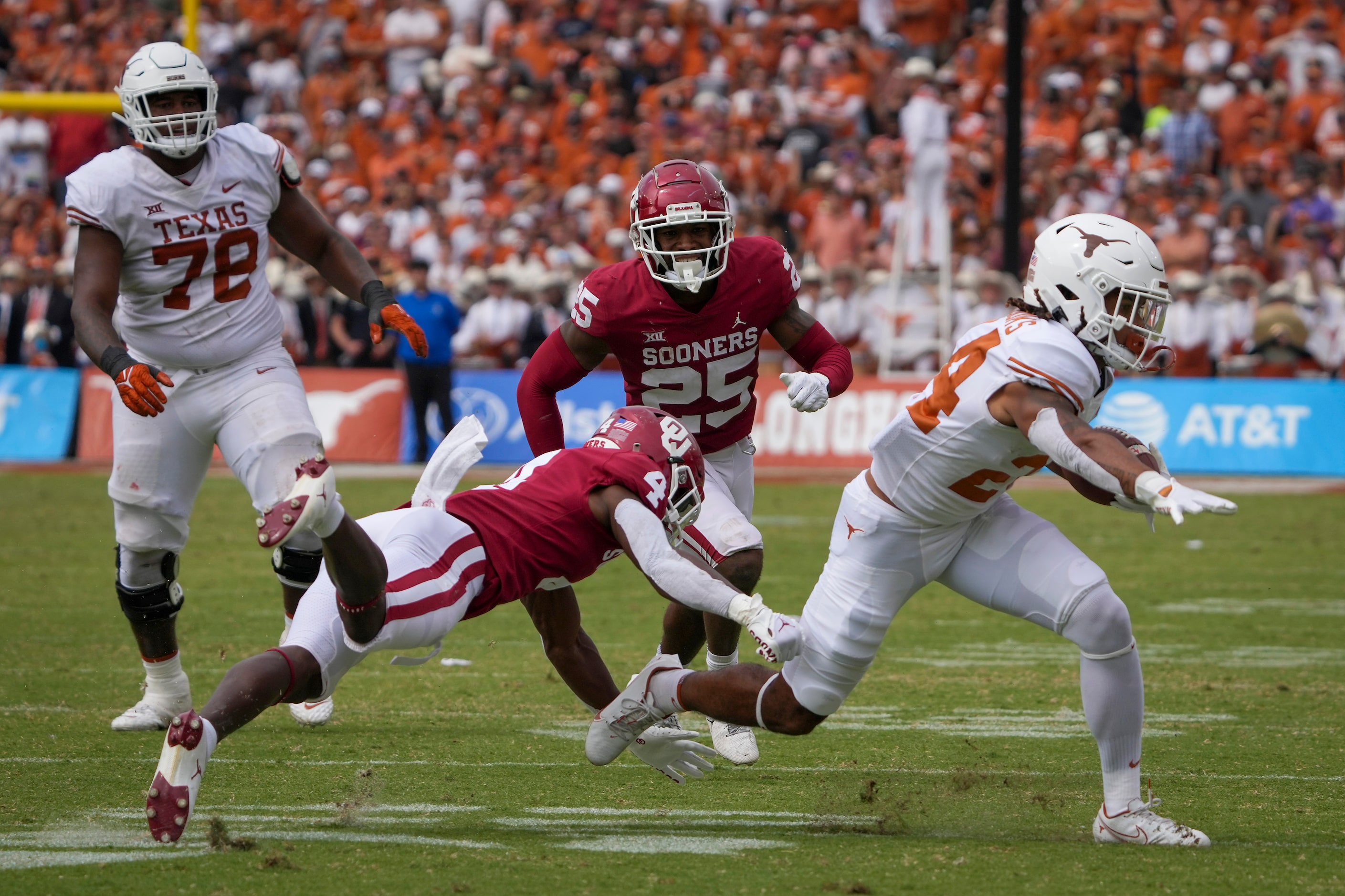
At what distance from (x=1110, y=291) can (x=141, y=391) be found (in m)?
2.59

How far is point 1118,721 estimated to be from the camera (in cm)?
396

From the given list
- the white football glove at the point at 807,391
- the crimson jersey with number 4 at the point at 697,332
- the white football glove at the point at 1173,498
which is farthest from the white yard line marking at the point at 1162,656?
the white football glove at the point at 1173,498

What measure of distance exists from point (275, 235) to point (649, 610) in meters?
2.96

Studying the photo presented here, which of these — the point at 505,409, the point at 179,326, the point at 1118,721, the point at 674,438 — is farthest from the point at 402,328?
the point at 505,409

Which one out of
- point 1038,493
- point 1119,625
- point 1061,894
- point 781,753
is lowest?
point 1038,493

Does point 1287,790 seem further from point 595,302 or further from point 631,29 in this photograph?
point 631,29

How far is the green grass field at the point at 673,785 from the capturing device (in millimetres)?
3619

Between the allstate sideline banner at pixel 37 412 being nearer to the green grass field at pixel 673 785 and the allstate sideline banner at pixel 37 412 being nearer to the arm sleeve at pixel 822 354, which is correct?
the green grass field at pixel 673 785

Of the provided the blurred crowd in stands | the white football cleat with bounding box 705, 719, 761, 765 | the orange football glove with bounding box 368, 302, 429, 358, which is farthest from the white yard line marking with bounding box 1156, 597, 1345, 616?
the blurred crowd in stands

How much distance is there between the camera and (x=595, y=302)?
534 centimetres

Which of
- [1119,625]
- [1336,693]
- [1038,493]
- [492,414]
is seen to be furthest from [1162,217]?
[1119,625]

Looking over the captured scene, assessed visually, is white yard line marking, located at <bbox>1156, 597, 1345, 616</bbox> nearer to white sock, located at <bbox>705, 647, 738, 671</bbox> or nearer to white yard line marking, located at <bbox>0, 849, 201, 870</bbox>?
white sock, located at <bbox>705, 647, 738, 671</bbox>

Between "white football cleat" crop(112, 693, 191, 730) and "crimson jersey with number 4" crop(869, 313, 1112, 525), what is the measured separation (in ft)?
8.03

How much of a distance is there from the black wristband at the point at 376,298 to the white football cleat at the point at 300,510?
1552 mm
